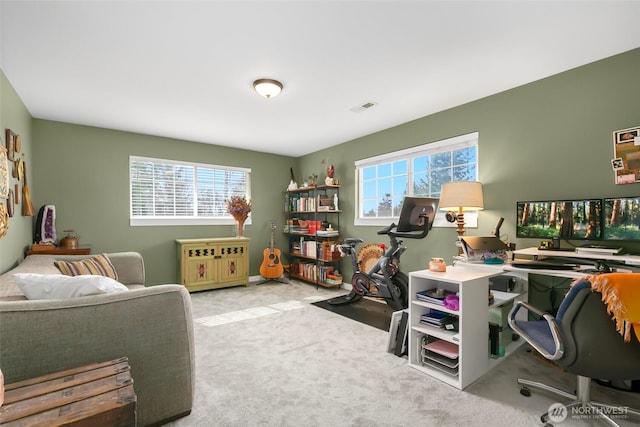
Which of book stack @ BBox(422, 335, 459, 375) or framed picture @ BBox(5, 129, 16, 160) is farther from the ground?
framed picture @ BBox(5, 129, 16, 160)

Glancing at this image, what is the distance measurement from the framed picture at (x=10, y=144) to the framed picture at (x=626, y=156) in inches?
202

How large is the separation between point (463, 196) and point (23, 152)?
4680 mm

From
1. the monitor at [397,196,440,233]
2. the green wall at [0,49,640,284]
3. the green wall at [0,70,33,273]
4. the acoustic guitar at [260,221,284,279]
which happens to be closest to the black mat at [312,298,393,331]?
the green wall at [0,49,640,284]

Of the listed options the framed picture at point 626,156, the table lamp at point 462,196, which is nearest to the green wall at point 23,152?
the table lamp at point 462,196

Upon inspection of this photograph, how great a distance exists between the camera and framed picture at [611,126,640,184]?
7.50ft

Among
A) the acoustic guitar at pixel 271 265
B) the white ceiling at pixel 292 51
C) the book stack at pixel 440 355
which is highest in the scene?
the white ceiling at pixel 292 51

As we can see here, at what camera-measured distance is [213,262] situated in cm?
477

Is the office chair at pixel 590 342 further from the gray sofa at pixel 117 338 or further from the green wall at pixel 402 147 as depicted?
the gray sofa at pixel 117 338

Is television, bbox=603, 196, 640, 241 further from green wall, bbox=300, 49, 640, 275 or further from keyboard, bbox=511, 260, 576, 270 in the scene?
keyboard, bbox=511, 260, 576, 270

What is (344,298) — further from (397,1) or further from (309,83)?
(397,1)

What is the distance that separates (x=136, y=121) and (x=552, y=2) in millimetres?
4368

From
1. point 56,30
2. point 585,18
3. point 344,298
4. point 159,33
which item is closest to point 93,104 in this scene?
point 56,30

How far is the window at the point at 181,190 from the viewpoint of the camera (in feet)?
15.0

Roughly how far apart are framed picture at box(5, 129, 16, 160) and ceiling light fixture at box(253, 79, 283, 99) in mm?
2245
